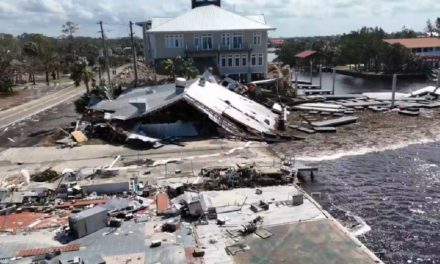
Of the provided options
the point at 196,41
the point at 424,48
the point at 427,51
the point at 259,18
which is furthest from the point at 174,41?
the point at 427,51

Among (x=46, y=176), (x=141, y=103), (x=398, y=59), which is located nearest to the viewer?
(x=46, y=176)

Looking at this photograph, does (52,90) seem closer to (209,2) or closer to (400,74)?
(209,2)

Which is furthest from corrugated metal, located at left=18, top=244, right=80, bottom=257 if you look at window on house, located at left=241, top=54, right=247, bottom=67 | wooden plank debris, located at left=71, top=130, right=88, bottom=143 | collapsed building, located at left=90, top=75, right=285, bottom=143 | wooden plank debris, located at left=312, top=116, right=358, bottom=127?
window on house, located at left=241, top=54, right=247, bottom=67

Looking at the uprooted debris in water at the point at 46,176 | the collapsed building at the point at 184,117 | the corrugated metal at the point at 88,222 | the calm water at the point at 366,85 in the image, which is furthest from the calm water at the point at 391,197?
the calm water at the point at 366,85

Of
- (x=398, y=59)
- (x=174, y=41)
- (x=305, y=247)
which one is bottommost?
(x=305, y=247)

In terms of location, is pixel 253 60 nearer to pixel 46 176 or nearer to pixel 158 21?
pixel 158 21

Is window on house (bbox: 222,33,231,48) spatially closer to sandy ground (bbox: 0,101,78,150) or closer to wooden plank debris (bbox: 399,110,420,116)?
sandy ground (bbox: 0,101,78,150)

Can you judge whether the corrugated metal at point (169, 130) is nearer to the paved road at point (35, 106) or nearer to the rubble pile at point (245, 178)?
the rubble pile at point (245, 178)
